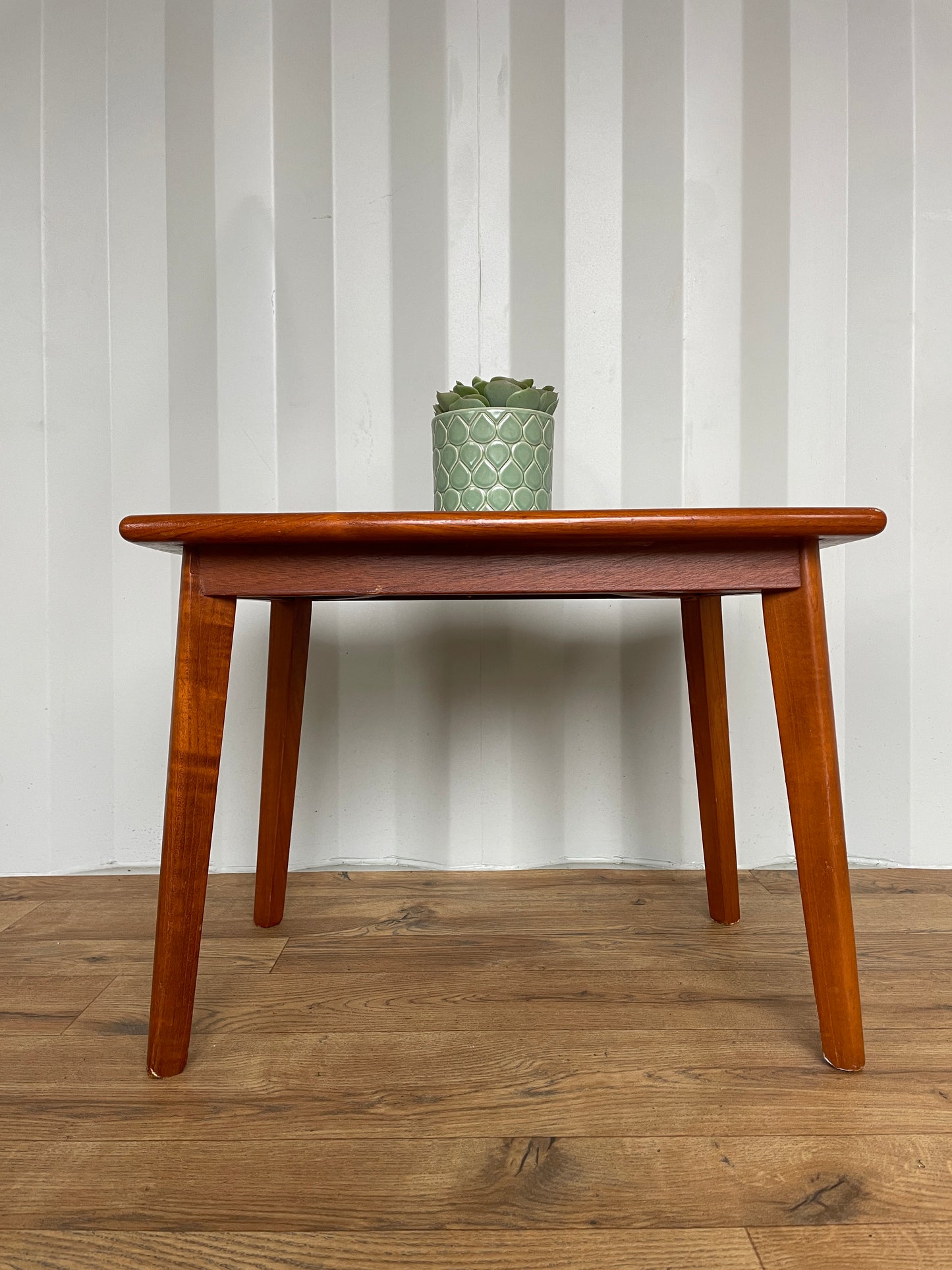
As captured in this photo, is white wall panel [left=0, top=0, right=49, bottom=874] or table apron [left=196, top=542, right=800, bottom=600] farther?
white wall panel [left=0, top=0, right=49, bottom=874]

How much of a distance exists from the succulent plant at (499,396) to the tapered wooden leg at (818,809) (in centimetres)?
30

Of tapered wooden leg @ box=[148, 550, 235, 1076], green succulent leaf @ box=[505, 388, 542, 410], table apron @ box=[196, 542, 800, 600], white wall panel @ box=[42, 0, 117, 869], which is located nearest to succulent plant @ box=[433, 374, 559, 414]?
→ green succulent leaf @ box=[505, 388, 542, 410]

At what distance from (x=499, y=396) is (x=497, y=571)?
227mm

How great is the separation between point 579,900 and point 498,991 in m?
0.31

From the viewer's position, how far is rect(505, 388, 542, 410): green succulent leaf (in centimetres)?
80

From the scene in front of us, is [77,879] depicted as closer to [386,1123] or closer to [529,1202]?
[386,1123]

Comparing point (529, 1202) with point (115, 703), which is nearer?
point (529, 1202)

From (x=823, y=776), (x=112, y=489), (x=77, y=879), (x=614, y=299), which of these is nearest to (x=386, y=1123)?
(x=823, y=776)

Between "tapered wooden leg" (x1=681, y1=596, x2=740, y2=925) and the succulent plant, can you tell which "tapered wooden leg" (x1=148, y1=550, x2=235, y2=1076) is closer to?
the succulent plant

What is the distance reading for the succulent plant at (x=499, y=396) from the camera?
805 mm

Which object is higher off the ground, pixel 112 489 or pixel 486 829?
pixel 112 489

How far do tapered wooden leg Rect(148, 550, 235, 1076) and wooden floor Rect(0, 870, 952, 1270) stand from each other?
0.05m

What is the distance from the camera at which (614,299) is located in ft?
4.08

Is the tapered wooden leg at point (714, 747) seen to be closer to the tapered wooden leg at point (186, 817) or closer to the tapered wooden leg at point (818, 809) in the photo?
the tapered wooden leg at point (818, 809)
